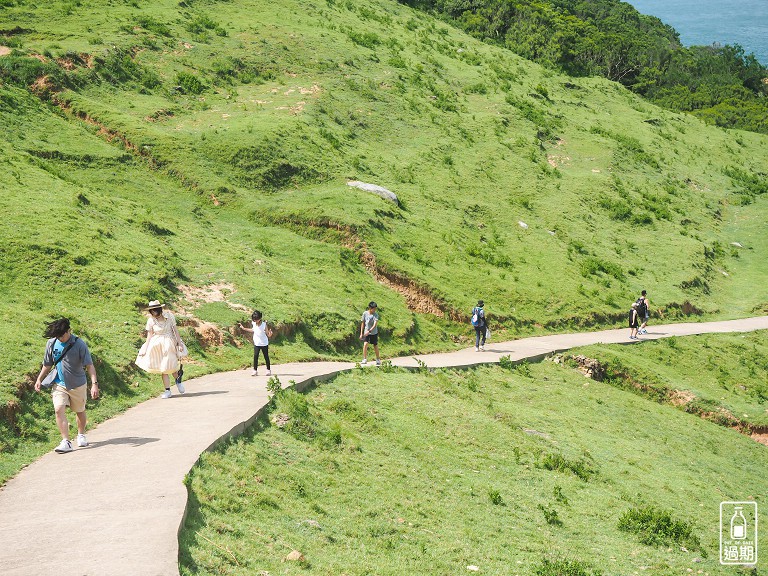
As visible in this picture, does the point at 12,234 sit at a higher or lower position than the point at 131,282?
higher

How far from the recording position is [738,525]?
55.8 feet

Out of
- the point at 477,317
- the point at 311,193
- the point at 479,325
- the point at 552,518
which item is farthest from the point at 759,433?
the point at 311,193

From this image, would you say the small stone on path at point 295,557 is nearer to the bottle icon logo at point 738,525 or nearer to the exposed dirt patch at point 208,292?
the bottle icon logo at point 738,525

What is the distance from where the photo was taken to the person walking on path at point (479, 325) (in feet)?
90.9

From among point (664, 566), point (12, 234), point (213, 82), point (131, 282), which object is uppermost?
point (213, 82)

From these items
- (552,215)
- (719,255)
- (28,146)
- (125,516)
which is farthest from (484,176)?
(125,516)

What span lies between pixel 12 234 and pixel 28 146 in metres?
11.6

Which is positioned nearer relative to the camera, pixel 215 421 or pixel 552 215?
pixel 215 421

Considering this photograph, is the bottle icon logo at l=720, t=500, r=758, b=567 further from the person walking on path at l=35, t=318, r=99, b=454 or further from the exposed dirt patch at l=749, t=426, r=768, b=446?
the person walking on path at l=35, t=318, r=99, b=454

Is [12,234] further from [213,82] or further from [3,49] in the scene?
[213,82]

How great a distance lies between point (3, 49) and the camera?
37.7 metres

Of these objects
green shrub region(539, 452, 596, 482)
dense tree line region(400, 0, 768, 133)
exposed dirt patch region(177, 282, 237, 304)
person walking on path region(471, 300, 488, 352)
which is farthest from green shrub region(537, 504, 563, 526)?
dense tree line region(400, 0, 768, 133)

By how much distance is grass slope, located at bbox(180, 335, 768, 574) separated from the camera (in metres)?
10.6

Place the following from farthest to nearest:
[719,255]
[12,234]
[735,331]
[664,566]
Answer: [719,255]
[735,331]
[12,234]
[664,566]
